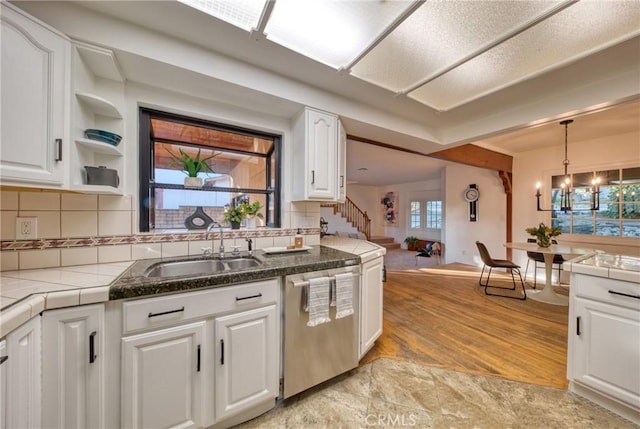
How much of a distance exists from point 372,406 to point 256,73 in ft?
7.92

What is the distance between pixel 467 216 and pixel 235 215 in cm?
552

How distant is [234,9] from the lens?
1.28 meters

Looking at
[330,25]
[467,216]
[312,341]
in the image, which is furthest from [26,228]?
[467,216]

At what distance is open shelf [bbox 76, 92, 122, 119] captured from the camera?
132cm

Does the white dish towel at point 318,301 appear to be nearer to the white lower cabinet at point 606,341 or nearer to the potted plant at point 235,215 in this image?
the potted plant at point 235,215

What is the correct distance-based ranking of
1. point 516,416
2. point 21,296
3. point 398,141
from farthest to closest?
point 398,141 → point 516,416 → point 21,296

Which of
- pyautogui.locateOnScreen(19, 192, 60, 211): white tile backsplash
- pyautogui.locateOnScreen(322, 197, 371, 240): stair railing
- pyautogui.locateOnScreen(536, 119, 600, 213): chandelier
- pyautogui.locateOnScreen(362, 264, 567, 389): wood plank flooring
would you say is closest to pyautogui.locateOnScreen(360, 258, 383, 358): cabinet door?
pyautogui.locateOnScreen(362, 264, 567, 389): wood plank flooring

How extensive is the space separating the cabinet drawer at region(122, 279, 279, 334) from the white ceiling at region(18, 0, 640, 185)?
4.58 feet

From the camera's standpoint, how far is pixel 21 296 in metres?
0.92

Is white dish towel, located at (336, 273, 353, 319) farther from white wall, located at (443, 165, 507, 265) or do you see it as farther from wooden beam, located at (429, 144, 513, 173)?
white wall, located at (443, 165, 507, 265)

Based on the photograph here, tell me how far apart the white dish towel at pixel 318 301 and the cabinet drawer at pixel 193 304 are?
229 millimetres

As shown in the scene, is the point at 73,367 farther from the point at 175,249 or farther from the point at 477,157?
the point at 477,157

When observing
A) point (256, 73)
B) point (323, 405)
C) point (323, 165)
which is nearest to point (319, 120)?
point (323, 165)

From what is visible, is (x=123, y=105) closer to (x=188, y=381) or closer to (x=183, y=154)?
(x=183, y=154)
